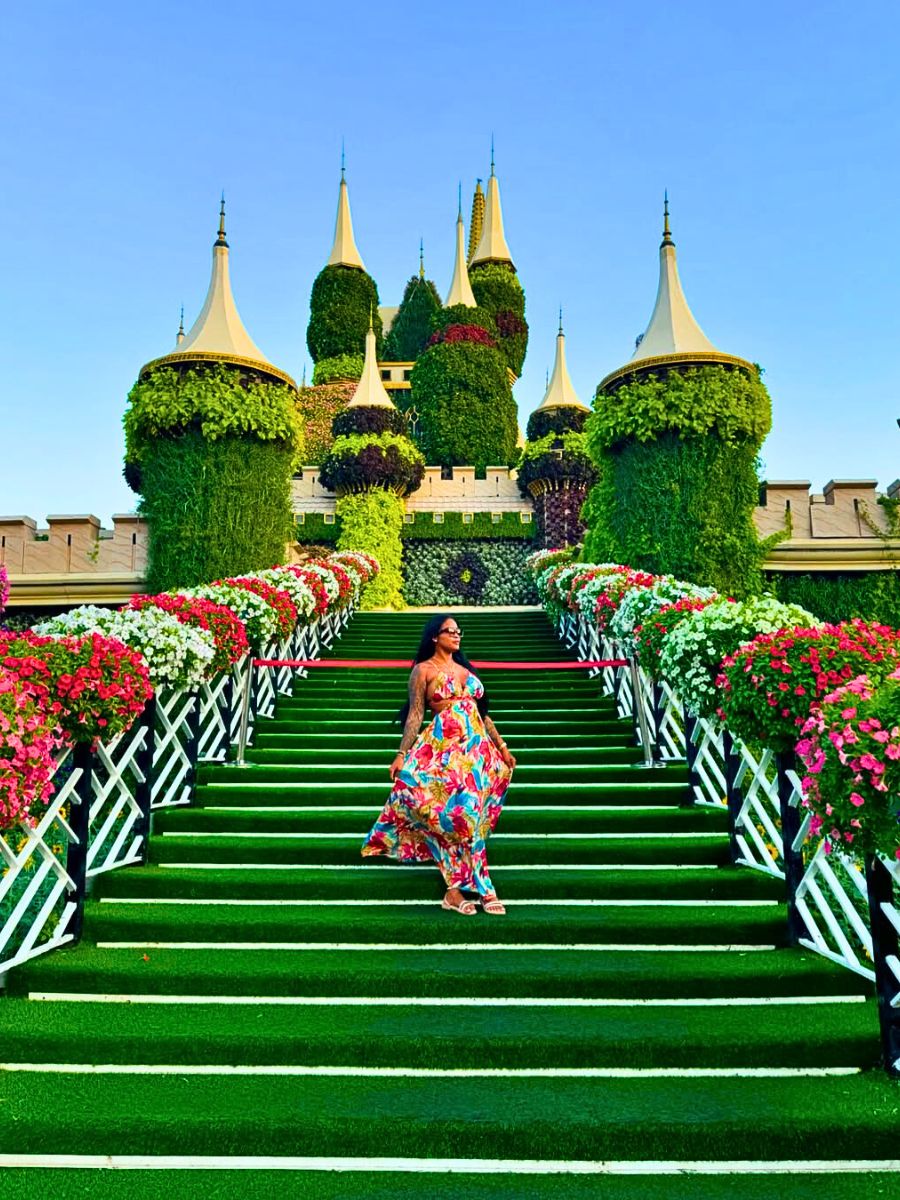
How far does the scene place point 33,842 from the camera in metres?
3.77

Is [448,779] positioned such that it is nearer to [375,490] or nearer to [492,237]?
[375,490]

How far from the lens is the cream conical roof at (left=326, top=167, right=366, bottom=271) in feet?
135

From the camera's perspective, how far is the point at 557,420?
2316cm

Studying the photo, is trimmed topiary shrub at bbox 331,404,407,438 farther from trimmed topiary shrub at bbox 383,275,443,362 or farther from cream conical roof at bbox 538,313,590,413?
trimmed topiary shrub at bbox 383,275,443,362

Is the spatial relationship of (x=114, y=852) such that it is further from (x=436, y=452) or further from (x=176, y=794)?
(x=436, y=452)

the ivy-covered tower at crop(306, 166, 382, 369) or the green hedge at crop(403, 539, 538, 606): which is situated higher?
the ivy-covered tower at crop(306, 166, 382, 369)

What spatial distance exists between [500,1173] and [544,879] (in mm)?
2108

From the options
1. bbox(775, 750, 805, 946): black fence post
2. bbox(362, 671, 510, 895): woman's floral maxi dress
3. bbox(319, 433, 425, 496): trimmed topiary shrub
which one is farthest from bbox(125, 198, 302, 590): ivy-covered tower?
bbox(775, 750, 805, 946): black fence post

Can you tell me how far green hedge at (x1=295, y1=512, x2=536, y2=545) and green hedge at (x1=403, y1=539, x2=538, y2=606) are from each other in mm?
205

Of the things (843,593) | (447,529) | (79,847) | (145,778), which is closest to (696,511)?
(843,593)

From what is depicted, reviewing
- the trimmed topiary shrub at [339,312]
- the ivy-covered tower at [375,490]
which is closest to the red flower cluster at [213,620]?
the ivy-covered tower at [375,490]

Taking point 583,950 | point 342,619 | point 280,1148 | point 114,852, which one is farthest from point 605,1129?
point 342,619

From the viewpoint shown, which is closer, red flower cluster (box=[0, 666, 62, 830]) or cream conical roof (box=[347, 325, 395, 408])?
red flower cluster (box=[0, 666, 62, 830])

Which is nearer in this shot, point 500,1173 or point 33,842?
point 500,1173
